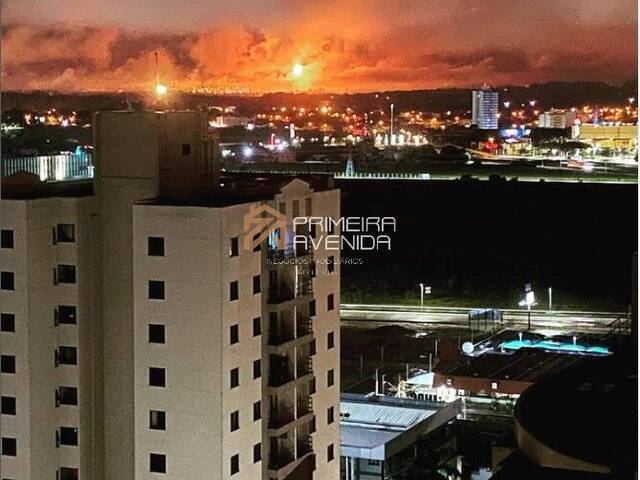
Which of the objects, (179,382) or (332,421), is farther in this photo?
(332,421)

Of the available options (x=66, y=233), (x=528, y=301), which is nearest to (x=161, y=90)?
(x=66, y=233)

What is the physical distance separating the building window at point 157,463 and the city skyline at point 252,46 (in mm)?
852

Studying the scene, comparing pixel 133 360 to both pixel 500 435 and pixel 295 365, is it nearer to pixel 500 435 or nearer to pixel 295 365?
pixel 295 365

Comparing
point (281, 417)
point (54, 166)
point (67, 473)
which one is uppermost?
point (54, 166)

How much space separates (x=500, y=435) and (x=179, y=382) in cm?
74

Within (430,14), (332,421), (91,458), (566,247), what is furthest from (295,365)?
(430,14)

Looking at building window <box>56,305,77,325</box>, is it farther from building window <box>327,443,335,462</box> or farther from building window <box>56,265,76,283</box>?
building window <box>327,443,335,462</box>

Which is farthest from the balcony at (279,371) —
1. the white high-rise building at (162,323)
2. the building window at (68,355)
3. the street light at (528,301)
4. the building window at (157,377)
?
the street light at (528,301)

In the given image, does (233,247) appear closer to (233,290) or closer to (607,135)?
(233,290)

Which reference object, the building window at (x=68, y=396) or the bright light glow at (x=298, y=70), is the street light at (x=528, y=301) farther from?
the building window at (x=68, y=396)

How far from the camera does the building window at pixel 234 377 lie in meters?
2.30

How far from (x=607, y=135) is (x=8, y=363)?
1.46 m

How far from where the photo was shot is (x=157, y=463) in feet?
7.80

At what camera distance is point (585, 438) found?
229 centimetres
